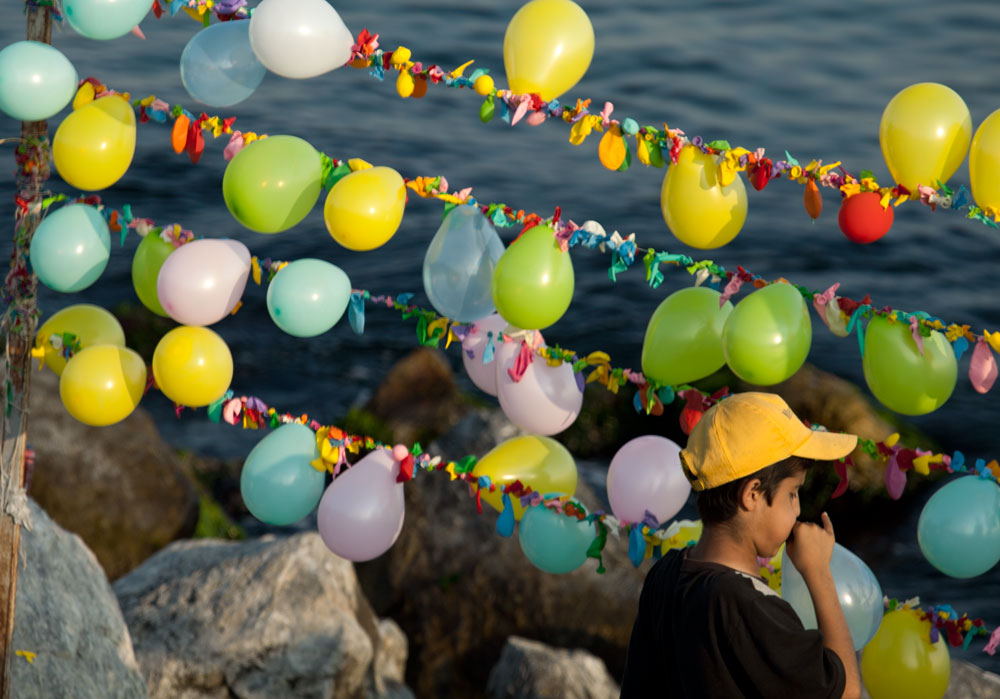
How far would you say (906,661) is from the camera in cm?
303

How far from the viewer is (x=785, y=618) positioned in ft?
7.14

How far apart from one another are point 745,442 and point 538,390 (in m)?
1.05

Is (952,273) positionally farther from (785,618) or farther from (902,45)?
(785,618)

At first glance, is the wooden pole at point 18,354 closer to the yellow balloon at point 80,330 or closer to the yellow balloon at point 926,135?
the yellow balloon at point 80,330

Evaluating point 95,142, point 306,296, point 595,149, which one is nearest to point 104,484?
point 95,142

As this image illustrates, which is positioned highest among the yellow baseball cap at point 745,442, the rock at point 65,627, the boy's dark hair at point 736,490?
the yellow baseball cap at point 745,442

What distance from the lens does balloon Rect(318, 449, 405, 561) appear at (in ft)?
10.6

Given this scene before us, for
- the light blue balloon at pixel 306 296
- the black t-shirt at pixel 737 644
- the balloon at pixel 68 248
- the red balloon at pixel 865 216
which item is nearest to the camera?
the black t-shirt at pixel 737 644

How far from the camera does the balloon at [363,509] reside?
10.6 feet

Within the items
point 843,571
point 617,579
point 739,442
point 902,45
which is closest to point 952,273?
point 902,45

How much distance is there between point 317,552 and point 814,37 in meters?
11.0

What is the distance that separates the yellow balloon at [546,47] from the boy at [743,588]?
38.7 inches

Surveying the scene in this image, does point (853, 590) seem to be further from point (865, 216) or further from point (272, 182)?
point (272, 182)

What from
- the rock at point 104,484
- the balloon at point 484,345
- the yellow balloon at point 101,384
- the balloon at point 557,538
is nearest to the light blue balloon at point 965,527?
the balloon at point 557,538
